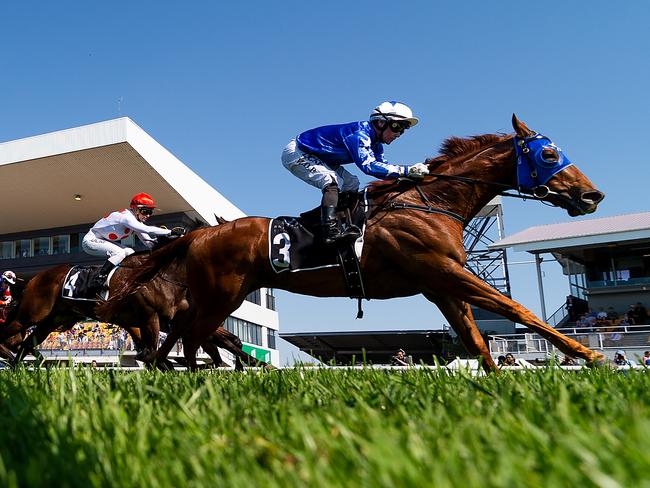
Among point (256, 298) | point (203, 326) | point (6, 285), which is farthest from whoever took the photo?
point (256, 298)

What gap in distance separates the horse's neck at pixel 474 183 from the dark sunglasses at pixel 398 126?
545 millimetres

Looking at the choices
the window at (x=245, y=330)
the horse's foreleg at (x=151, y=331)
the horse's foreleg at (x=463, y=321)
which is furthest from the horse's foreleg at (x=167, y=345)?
the window at (x=245, y=330)

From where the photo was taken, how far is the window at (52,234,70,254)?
44438 mm

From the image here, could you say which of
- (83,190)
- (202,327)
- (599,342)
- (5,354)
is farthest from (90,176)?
(202,327)

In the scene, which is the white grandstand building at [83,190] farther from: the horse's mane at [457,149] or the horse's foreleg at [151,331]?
the horse's mane at [457,149]

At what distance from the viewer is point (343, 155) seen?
21.0 feet

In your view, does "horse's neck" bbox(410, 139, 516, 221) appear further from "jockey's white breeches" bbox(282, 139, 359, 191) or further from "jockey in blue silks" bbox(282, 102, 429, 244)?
"jockey's white breeches" bbox(282, 139, 359, 191)

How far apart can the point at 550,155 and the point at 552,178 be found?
0.73 ft

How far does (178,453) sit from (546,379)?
2.12 metres

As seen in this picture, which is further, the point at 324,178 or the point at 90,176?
the point at 90,176

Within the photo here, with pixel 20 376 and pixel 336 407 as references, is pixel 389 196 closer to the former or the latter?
pixel 20 376

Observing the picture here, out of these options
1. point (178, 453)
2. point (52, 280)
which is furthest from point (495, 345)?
point (178, 453)

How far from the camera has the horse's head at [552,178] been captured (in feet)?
19.7

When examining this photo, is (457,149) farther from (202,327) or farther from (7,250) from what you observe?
(7,250)
